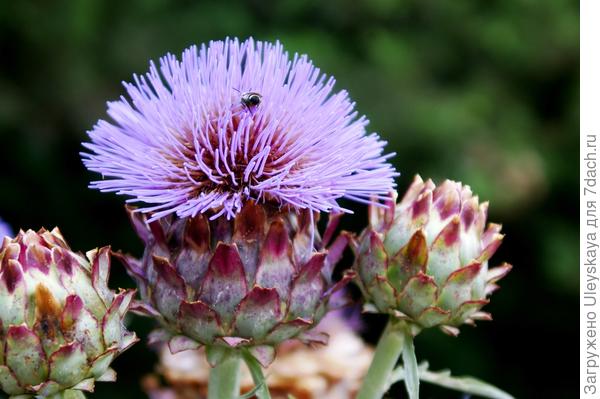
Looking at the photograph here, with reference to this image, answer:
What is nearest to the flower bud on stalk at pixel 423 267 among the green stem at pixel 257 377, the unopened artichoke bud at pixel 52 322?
the green stem at pixel 257 377

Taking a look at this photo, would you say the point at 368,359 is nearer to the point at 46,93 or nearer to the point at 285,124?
the point at 285,124

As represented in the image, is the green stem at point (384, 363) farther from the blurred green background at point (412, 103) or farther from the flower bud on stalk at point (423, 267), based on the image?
the blurred green background at point (412, 103)

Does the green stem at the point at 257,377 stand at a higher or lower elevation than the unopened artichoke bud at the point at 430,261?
lower

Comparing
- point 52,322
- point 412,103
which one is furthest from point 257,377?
point 412,103

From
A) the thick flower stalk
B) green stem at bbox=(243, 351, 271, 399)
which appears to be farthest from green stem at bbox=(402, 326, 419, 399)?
the thick flower stalk

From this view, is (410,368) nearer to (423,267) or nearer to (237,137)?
(423,267)

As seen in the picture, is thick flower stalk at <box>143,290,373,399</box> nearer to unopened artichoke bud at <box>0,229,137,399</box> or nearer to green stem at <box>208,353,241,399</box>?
green stem at <box>208,353,241,399</box>

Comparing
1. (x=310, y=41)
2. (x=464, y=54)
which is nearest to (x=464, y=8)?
(x=464, y=54)
